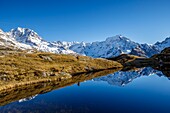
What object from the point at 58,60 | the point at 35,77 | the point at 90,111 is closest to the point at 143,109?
the point at 90,111

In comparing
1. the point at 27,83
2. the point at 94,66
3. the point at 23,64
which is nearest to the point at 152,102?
the point at 27,83

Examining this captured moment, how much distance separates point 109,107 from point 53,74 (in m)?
68.5

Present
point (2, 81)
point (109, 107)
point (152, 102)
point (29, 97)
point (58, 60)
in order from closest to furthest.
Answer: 1. point (109, 107)
2. point (152, 102)
3. point (29, 97)
4. point (2, 81)
5. point (58, 60)

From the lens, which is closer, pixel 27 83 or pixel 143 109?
pixel 143 109

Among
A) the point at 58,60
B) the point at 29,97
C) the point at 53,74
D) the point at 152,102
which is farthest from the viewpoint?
the point at 58,60

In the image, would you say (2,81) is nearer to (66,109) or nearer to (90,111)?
(66,109)

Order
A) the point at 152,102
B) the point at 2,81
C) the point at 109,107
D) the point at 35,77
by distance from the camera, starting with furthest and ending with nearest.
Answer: the point at 35,77
the point at 2,81
the point at 152,102
the point at 109,107

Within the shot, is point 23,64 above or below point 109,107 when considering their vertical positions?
above

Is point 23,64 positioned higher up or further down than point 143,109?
higher up

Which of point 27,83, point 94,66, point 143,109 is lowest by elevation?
point 143,109

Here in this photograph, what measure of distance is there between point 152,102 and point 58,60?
11059 cm

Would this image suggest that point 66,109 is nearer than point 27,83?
Yes

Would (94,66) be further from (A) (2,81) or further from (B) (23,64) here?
(A) (2,81)

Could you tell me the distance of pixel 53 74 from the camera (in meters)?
111
